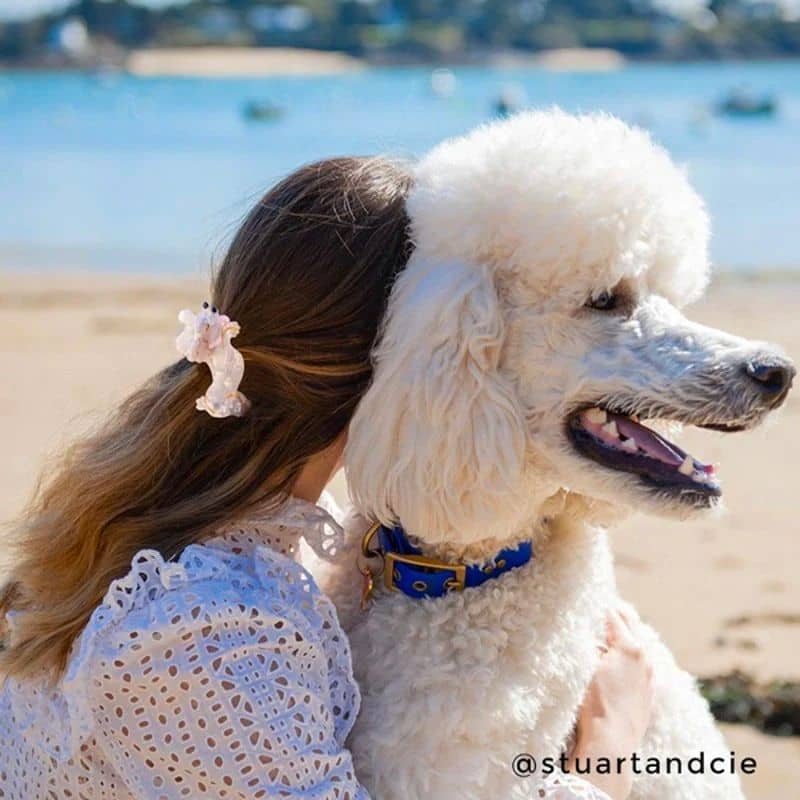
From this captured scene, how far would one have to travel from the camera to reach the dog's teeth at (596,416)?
214 centimetres

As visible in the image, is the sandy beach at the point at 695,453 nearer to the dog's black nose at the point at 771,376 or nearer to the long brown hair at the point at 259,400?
the dog's black nose at the point at 771,376

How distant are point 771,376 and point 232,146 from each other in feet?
82.1

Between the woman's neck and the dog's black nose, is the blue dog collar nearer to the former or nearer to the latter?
the woman's neck

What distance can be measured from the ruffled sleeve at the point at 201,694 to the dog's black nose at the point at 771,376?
2.41ft

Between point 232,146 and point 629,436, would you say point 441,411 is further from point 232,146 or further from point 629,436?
point 232,146

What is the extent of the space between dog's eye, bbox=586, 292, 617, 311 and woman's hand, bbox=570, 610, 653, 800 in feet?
2.07

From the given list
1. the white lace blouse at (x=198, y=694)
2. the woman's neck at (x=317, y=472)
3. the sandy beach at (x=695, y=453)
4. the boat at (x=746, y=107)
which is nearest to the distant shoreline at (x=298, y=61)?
the boat at (x=746, y=107)

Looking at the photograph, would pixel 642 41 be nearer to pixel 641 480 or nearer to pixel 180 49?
pixel 180 49

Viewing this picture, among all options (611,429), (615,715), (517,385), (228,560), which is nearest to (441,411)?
(517,385)

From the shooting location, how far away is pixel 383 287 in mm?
2199

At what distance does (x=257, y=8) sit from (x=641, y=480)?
2919 inches

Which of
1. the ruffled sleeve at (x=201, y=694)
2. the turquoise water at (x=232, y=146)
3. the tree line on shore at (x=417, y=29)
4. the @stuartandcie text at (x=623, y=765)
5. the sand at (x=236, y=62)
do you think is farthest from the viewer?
the tree line on shore at (x=417, y=29)

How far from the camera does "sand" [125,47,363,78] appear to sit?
62906mm

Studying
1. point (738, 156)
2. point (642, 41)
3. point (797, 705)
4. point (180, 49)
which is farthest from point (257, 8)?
point (797, 705)
